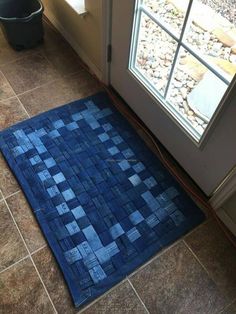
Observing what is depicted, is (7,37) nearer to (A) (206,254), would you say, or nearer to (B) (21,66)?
(B) (21,66)

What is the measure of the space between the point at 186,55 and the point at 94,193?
678 millimetres

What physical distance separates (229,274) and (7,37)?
168cm

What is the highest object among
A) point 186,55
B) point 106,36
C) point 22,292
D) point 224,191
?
point 186,55

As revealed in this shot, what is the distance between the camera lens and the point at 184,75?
1.20 metres

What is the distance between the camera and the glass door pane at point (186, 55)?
951 millimetres

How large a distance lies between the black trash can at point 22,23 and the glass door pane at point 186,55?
687 millimetres

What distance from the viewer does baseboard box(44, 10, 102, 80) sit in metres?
1.70

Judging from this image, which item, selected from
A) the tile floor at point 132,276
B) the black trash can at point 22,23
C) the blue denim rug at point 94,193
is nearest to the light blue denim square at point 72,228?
the blue denim rug at point 94,193

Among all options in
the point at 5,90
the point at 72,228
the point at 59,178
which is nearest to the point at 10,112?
the point at 5,90

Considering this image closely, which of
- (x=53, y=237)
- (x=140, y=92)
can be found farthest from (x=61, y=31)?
(x=53, y=237)

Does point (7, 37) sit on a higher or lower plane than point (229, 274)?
higher

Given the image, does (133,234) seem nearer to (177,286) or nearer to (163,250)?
(163,250)

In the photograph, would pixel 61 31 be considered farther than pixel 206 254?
Yes

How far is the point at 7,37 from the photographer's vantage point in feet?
5.64
